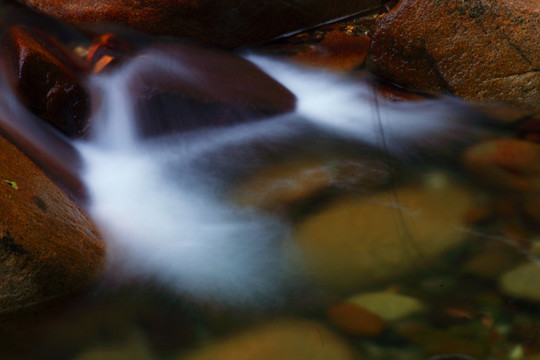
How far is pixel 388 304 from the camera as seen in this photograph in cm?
263

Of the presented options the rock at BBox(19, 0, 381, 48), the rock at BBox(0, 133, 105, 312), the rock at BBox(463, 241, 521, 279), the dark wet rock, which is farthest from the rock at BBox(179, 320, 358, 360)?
the rock at BBox(19, 0, 381, 48)

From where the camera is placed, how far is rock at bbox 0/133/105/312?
2.47 m

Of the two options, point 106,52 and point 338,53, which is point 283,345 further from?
point 338,53

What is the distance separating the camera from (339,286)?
9.04 feet

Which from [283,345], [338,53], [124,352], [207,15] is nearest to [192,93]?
[207,15]

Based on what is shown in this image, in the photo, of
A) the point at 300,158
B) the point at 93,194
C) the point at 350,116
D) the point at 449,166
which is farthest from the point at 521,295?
the point at 93,194

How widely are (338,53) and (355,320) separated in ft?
11.0

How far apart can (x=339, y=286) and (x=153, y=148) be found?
6.53 ft

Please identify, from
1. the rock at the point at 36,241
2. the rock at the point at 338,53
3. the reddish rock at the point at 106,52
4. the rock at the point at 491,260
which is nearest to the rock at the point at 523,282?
the rock at the point at 491,260

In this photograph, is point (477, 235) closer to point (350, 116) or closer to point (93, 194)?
point (350, 116)

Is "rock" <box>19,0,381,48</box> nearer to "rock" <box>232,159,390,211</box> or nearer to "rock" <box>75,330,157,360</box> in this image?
"rock" <box>232,159,390,211</box>

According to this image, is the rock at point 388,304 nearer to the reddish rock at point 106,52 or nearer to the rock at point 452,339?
the rock at point 452,339

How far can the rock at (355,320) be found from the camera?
2.49 m

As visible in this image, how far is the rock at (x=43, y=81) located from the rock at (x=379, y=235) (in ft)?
6.72
